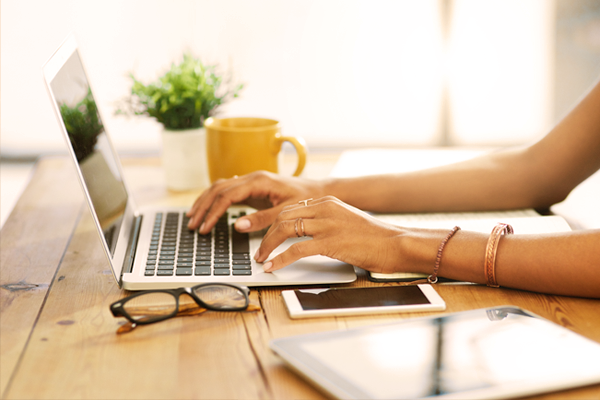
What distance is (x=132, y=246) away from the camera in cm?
87

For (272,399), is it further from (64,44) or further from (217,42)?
(217,42)

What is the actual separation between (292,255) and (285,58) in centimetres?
197

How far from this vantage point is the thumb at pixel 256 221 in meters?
0.87

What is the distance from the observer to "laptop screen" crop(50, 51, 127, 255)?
762mm

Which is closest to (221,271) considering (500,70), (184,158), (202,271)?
(202,271)

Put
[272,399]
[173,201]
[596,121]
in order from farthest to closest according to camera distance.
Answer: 1. [173,201]
2. [596,121]
3. [272,399]

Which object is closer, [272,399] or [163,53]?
[272,399]

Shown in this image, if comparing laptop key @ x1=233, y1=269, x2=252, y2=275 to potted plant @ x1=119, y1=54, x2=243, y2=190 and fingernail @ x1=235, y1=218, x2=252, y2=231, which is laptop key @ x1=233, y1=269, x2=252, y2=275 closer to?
fingernail @ x1=235, y1=218, x2=252, y2=231

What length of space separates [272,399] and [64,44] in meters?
0.63

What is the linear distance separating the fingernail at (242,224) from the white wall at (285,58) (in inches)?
67.8

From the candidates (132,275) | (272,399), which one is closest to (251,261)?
(132,275)

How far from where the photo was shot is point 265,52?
Answer: 8.41 ft

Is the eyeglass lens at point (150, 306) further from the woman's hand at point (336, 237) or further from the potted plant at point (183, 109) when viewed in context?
the potted plant at point (183, 109)

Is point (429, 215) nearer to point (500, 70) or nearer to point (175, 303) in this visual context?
point (175, 303)
